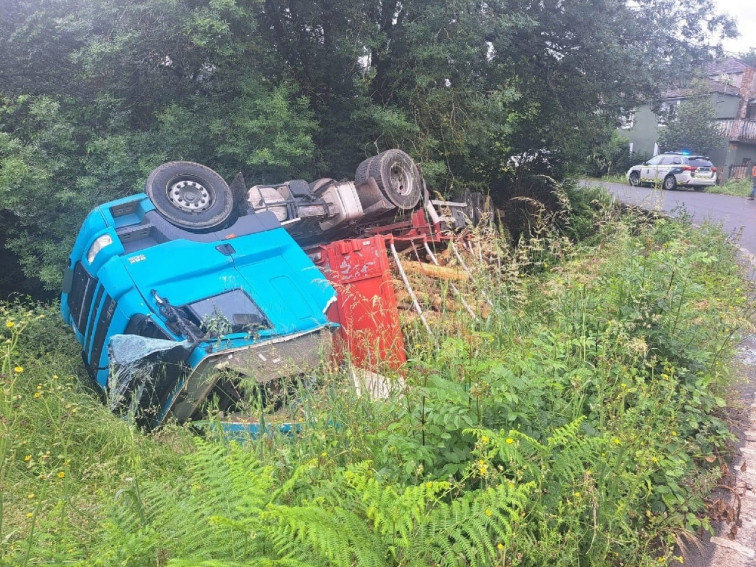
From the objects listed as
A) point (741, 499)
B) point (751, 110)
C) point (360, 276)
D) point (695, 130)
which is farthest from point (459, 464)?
point (751, 110)

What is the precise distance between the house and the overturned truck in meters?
25.1

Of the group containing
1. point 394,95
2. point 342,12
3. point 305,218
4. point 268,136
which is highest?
point 342,12

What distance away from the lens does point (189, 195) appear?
607 centimetres

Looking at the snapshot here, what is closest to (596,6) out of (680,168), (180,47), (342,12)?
(342,12)

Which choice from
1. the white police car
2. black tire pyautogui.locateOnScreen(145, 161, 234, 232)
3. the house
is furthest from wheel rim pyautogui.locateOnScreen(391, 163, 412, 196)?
the house

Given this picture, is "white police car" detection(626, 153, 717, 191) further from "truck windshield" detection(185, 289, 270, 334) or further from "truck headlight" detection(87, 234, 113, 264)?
"truck headlight" detection(87, 234, 113, 264)

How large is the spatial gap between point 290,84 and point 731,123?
93.3 feet

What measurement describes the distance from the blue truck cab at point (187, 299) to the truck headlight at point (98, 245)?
0.5 inches

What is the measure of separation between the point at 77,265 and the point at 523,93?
896cm

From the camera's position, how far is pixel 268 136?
861cm

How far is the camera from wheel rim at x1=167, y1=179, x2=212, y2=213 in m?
5.95

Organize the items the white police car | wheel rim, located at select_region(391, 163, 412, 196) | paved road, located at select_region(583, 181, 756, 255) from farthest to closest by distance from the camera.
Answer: the white police car
paved road, located at select_region(583, 181, 756, 255)
wheel rim, located at select_region(391, 163, 412, 196)

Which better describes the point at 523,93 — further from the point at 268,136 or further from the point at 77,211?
the point at 77,211

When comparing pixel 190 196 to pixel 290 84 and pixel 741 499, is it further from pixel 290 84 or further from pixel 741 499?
pixel 741 499
